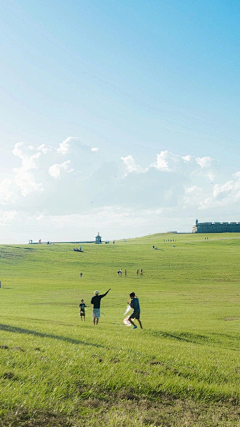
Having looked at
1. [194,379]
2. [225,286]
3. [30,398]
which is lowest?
[225,286]

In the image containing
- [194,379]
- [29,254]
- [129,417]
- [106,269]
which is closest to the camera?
[129,417]

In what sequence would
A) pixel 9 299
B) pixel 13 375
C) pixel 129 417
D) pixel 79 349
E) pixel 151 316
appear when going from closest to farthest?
pixel 129 417, pixel 13 375, pixel 79 349, pixel 151 316, pixel 9 299

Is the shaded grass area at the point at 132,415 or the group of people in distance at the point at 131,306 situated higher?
the shaded grass area at the point at 132,415

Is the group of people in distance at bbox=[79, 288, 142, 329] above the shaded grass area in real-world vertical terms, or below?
below

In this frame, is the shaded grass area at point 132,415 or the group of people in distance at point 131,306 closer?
the shaded grass area at point 132,415

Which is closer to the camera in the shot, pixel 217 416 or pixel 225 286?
pixel 217 416

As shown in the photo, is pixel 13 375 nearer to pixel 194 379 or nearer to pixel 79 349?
pixel 79 349

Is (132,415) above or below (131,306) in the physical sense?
above

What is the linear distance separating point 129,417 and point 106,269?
8022 cm

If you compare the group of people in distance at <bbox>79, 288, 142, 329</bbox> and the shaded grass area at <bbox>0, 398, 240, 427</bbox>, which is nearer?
the shaded grass area at <bbox>0, 398, 240, 427</bbox>

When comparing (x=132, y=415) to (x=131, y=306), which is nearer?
(x=132, y=415)

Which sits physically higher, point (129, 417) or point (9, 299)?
point (129, 417)

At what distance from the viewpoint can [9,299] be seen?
44.6m

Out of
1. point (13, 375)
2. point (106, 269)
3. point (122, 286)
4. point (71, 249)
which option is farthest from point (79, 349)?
point (71, 249)
